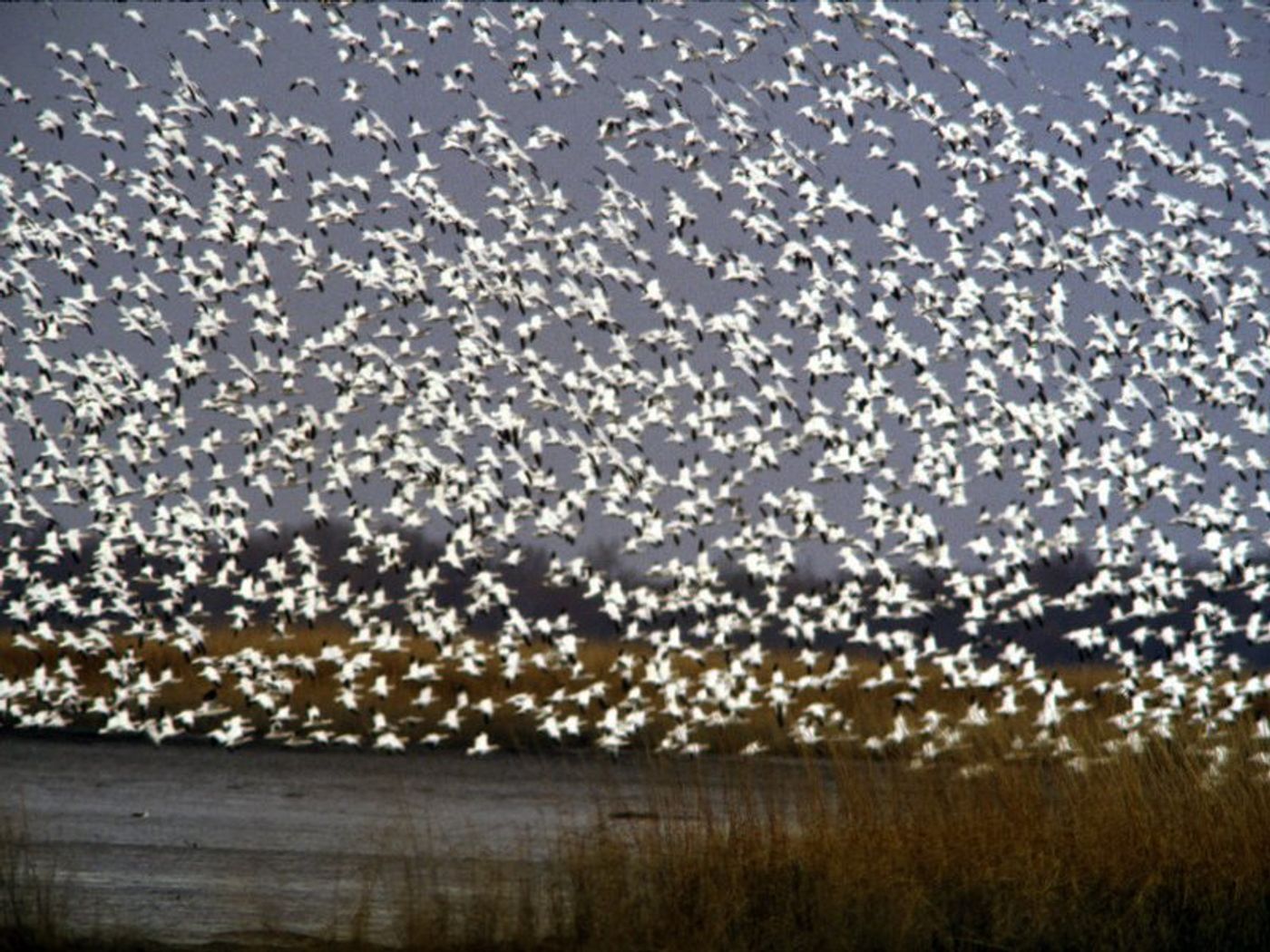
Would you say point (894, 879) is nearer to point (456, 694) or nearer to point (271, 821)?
point (271, 821)

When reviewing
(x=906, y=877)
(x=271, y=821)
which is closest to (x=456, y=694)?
(x=271, y=821)

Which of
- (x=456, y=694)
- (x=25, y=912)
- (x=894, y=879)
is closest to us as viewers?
(x=25, y=912)

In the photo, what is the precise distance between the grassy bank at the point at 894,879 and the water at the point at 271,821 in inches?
12.9

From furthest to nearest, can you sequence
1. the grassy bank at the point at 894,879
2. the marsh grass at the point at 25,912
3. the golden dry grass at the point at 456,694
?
the golden dry grass at the point at 456,694
the grassy bank at the point at 894,879
the marsh grass at the point at 25,912

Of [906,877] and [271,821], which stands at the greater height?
[271,821]

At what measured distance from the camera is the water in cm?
1073

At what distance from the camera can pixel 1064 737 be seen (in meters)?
12.1

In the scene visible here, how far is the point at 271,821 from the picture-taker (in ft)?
53.0

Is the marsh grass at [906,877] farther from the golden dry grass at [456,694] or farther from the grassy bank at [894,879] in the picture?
the golden dry grass at [456,694]

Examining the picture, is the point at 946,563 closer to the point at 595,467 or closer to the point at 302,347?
the point at 595,467

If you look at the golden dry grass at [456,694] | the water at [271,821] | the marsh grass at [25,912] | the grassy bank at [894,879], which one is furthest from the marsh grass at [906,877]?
the golden dry grass at [456,694]

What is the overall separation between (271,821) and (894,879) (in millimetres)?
7633

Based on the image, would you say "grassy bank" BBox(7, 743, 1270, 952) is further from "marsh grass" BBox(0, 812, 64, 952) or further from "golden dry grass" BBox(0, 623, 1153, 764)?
"golden dry grass" BBox(0, 623, 1153, 764)

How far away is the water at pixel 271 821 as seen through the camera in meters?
10.7
